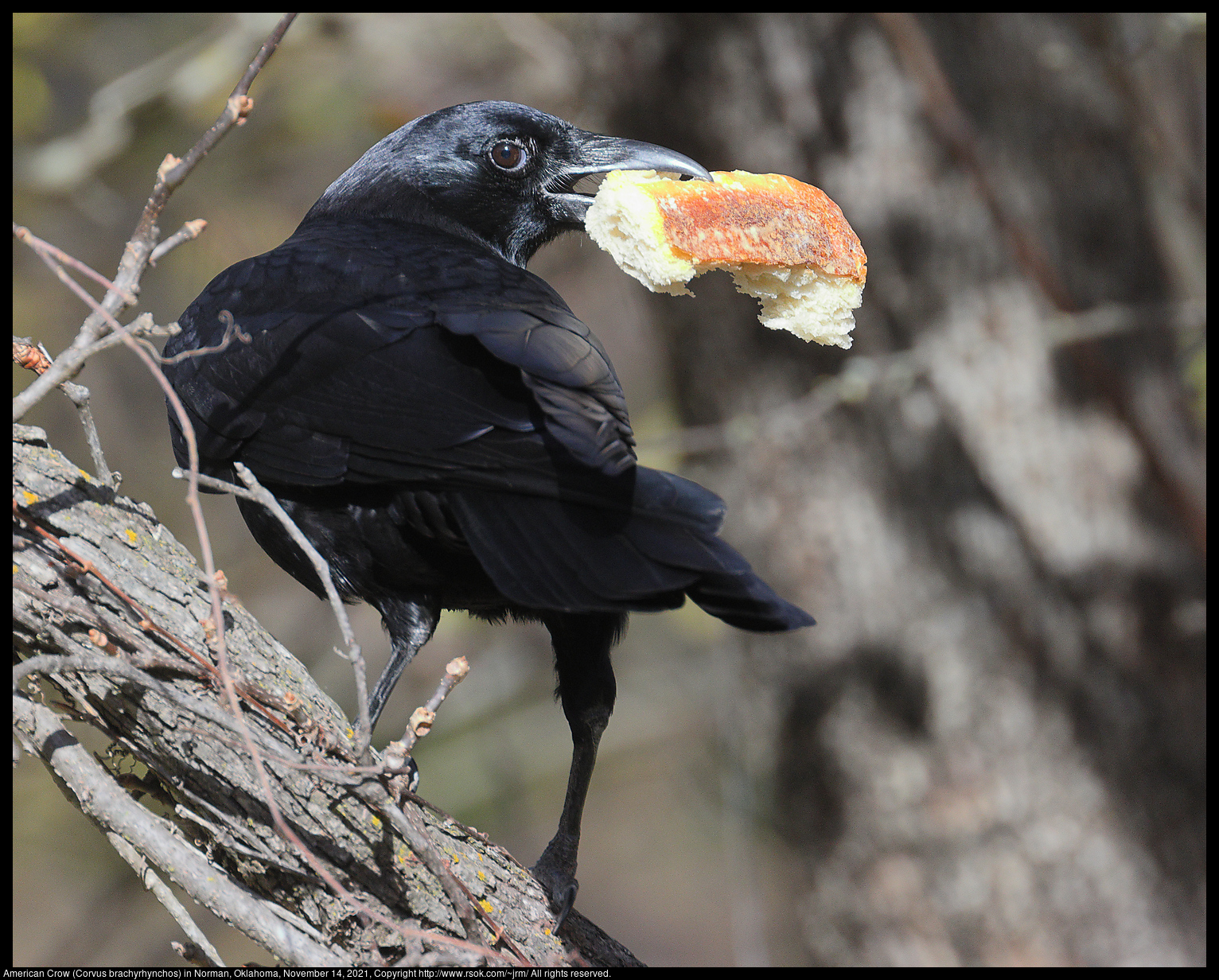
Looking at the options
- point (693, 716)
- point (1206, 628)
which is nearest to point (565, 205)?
point (1206, 628)

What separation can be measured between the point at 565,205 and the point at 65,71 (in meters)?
5.15

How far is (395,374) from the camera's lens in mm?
1974

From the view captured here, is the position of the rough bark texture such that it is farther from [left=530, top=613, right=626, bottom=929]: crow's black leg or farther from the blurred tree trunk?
the blurred tree trunk

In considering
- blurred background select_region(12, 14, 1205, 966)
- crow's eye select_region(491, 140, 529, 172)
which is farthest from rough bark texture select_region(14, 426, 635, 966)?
blurred background select_region(12, 14, 1205, 966)

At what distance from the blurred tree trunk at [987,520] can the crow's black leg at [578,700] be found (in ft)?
8.03

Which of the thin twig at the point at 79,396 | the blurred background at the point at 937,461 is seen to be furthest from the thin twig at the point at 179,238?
the blurred background at the point at 937,461

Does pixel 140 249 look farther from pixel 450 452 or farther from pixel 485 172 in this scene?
pixel 485 172

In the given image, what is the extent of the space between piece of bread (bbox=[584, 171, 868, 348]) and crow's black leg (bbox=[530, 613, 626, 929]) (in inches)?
29.3

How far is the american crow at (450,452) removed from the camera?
172cm

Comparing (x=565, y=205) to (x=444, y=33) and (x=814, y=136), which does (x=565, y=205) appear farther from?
(x=444, y=33)

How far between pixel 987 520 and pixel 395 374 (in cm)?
351

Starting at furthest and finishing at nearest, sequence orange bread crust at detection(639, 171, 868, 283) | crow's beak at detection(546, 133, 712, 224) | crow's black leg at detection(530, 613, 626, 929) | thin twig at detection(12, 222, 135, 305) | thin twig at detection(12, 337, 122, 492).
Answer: crow's beak at detection(546, 133, 712, 224), crow's black leg at detection(530, 613, 626, 929), orange bread crust at detection(639, 171, 868, 283), thin twig at detection(12, 337, 122, 492), thin twig at detection(12, 222, 135, 305)

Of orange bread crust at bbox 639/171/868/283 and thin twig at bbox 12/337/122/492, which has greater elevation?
thin twig at bbox 12/337/122/492

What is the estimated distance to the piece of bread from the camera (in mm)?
1966
